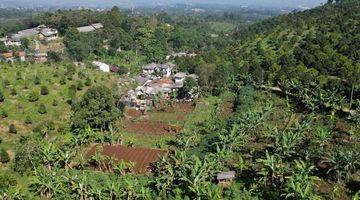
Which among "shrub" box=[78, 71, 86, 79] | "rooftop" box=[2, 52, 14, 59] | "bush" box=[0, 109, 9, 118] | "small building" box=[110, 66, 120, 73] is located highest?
"shrub" box=[78, 71, 86, 79]

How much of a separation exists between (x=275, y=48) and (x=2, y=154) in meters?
64.5

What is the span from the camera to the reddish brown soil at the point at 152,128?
5414 centimetres

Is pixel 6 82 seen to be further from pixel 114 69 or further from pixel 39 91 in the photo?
pixel 114 69

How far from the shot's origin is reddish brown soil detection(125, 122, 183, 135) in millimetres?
54144

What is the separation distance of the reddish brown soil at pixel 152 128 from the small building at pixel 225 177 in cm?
1551

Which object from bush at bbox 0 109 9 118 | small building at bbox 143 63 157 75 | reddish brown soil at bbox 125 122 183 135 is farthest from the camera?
small building at bbox 143 63 157 75

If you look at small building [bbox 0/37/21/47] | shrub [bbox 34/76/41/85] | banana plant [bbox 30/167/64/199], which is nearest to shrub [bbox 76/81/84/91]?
shrub [bbox 34/76/41/85]

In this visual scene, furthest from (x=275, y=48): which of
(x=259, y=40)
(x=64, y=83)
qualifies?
(x=64, y=83)

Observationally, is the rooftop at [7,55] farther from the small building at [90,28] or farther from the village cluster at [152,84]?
the village cluster at [152,84]

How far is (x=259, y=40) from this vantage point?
100688 millimetres

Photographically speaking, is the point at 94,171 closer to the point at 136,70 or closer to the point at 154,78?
the point at 154,78

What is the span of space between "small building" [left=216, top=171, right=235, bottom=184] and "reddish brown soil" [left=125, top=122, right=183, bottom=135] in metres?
15.5

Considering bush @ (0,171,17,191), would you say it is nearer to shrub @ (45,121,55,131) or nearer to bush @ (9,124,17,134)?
bush @ (9,124,17,134)

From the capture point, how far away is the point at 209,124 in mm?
54594
